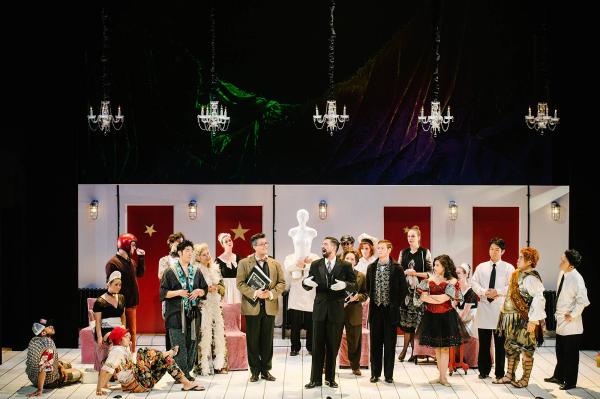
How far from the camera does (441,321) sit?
9.26 metres

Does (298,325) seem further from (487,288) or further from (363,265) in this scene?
(487,288)

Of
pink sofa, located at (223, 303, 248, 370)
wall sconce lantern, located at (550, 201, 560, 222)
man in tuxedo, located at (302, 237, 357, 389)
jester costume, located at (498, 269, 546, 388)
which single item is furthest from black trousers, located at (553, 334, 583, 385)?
wall sconce lantern, located at (550, 201, 560, 222)

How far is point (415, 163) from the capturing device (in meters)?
11.8

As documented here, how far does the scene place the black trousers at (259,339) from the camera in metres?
9.51

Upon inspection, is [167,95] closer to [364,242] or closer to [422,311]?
[364,242]

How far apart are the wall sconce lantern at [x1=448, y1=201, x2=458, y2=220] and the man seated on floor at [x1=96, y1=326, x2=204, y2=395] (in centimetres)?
530

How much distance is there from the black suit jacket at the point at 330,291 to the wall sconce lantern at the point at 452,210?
162 inches

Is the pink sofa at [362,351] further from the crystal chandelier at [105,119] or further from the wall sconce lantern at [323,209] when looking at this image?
the crystal chandelier at [105,119]

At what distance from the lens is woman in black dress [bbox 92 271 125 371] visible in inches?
361

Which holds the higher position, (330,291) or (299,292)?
(330,291)

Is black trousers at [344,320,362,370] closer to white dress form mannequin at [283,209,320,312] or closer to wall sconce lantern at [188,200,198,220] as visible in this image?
white dress form mannequin at [283,209,320,312]

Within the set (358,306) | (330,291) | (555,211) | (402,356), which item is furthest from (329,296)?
(555,211)

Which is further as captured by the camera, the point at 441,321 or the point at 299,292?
the point at 299,292

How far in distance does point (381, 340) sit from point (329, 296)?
837 millimetres
